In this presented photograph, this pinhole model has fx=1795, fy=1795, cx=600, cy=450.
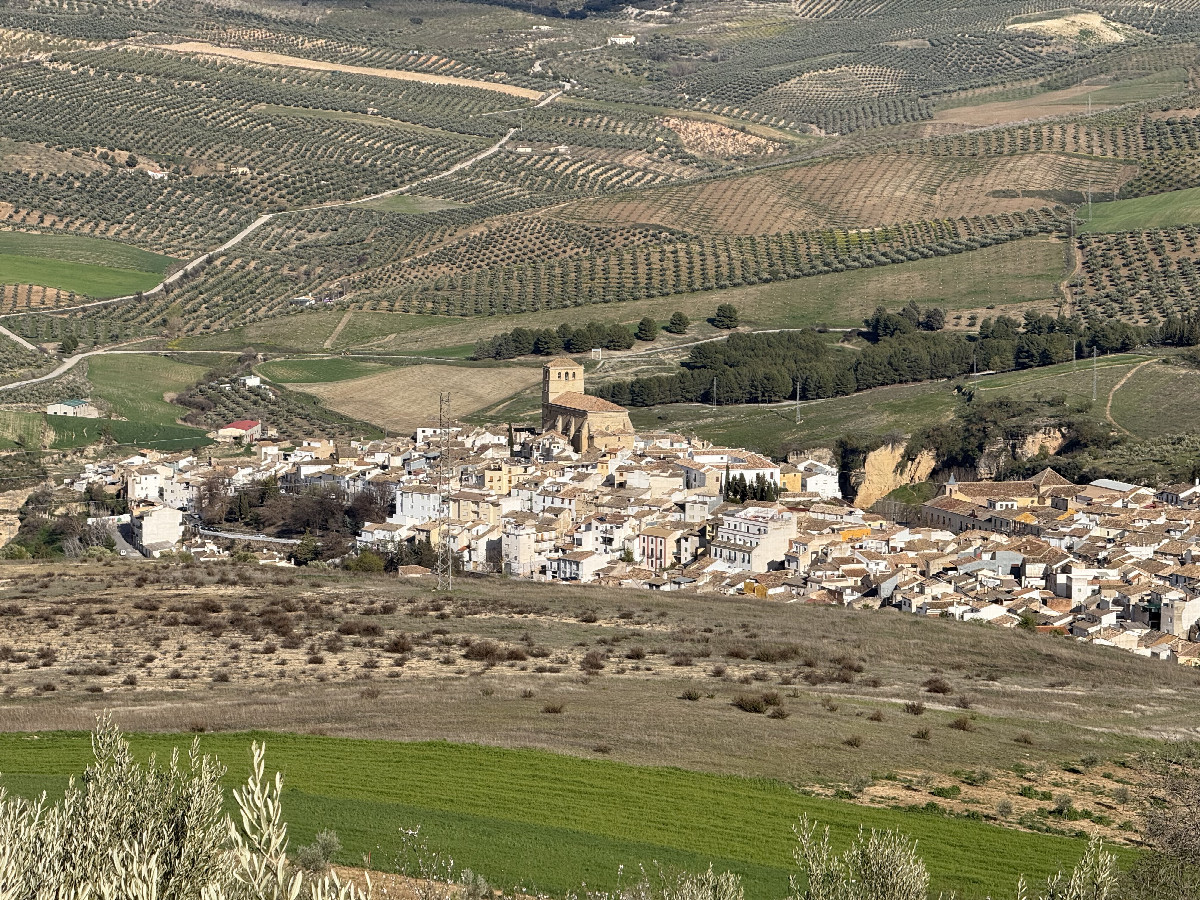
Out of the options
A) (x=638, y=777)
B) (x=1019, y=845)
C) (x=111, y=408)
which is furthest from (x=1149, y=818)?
(x=111, y=408)

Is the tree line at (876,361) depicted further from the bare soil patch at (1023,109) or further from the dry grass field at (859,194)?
the bare soil patch at (1023,109)

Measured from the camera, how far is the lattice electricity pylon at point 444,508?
38.2 meters

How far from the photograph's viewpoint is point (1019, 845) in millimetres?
18531

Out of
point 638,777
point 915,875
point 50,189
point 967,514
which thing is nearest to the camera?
point 915,875

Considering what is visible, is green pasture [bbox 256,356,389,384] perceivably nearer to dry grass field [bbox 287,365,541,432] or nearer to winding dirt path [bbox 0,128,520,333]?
dry grass field [bbox 287,365,541,432]

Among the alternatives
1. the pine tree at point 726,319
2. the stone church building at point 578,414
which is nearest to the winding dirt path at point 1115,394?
the stone church building at point 578,414

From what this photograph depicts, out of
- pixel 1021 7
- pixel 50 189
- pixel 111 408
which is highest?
pixel 1021 7

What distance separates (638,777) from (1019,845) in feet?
13.7

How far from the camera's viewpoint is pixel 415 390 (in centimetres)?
7544

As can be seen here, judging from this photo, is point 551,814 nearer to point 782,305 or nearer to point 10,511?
point 10,511

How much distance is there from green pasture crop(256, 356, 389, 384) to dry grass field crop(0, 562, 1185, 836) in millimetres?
42775

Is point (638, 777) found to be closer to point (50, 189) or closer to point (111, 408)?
point (111, 408)

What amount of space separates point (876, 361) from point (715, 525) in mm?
24508

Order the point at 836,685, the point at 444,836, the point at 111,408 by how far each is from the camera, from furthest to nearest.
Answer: the point at 111,408 < the point at 836,685 < the point at 444,836
